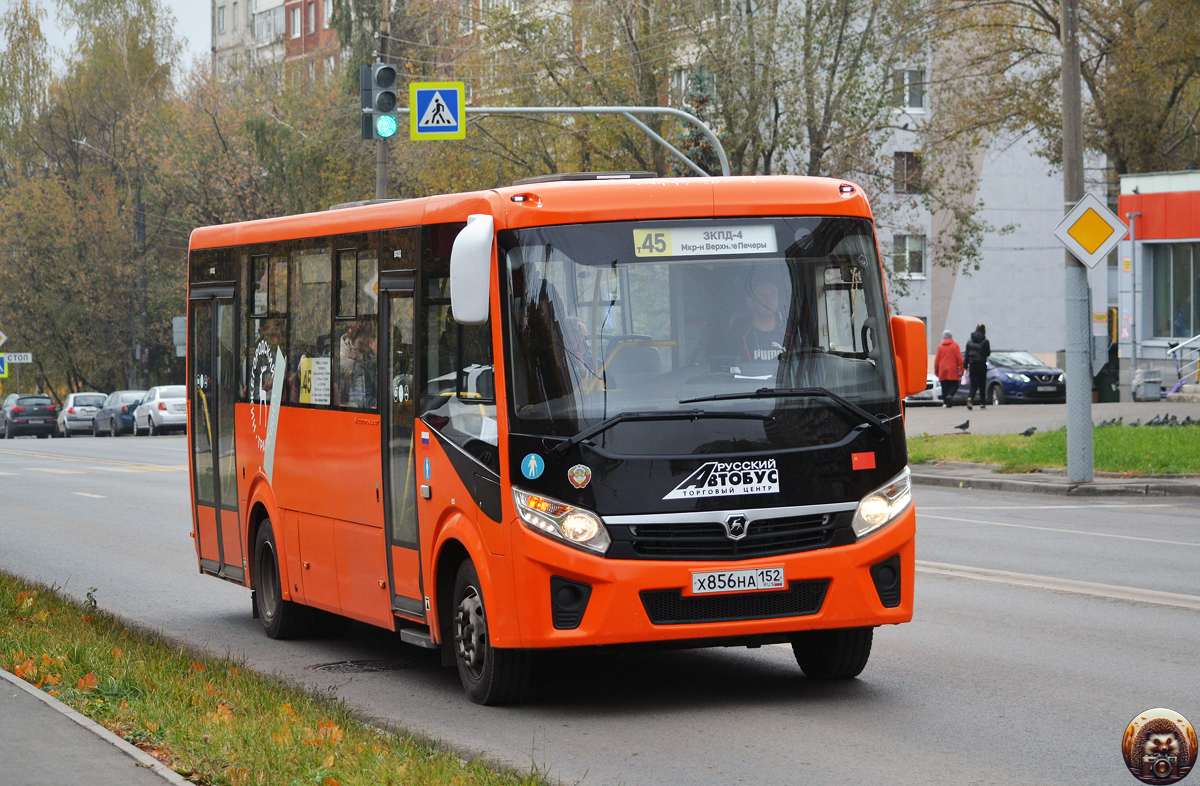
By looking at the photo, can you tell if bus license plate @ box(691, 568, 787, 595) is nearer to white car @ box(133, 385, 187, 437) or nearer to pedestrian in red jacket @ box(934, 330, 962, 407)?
pedestrian in red jacket @ box(934, 330, 962, 407)

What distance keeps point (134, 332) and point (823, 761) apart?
65192 millimetres

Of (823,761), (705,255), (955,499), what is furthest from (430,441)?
(955,499)

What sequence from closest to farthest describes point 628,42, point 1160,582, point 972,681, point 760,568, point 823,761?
point 823,761 → point 760,568 → point 972,681 → point 1160,582 → point 628,42

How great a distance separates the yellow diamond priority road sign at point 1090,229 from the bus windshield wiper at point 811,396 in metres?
13.3

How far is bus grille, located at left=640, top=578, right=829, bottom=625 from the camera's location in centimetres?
765

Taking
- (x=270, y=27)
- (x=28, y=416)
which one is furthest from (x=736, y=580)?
(x=270, y=27)

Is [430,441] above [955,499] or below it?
above

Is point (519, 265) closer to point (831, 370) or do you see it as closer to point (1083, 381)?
point (831, 370)

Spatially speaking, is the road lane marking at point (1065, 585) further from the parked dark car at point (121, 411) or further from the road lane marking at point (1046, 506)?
the parked dark car at point (121, 411)

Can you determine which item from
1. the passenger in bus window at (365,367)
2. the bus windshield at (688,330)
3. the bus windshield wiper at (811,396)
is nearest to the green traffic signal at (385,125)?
the passenger in bus window at (365,367)

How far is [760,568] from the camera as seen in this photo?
7.73 metres

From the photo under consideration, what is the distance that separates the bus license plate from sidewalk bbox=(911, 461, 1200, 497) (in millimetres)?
Result: 14248

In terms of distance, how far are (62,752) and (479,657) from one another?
85.7 inches
